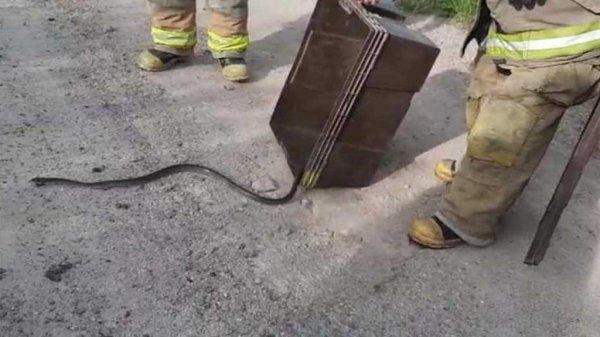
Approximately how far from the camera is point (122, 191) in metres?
2.89

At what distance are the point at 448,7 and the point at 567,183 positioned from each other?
2.74m

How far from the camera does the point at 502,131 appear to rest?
2576 mm

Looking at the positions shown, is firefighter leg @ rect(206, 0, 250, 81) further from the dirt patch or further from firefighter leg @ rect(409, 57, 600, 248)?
the dirt patch

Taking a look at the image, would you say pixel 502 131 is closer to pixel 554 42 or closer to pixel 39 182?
pixel 554 42

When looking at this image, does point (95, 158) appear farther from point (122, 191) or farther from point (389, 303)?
point (389, 303)

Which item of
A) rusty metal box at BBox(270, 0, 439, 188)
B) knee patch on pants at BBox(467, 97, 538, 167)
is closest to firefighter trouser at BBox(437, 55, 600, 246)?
knee patch on pants at BBox(467, 97, 538, 167)

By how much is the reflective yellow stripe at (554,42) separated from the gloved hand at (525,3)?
0.31 feet

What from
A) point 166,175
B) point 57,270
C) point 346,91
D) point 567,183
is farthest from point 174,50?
point 567,183

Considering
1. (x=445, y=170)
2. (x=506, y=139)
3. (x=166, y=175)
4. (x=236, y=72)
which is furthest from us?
(x=236, y=72)

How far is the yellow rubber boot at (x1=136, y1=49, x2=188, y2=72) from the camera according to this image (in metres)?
3.89

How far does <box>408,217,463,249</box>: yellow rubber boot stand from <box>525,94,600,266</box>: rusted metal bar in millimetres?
293

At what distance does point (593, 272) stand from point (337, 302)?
1075 millimetres

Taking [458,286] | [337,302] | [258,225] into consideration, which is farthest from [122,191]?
[458,286]

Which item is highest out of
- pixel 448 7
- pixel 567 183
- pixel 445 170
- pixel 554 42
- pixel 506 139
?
pixel 554 42
